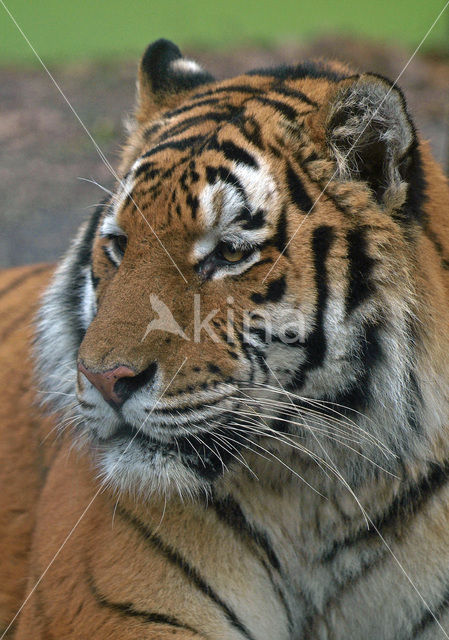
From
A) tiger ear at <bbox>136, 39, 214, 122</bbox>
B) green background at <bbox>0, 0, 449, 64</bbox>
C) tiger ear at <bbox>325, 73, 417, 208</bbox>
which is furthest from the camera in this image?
green background at <bbox>0, 0, 449, 64</bbox>

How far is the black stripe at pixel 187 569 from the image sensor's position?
1.90m

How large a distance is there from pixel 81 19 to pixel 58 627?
5420mm

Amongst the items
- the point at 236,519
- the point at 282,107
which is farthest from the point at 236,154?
the point at 236,519

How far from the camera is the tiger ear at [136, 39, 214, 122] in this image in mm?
2223

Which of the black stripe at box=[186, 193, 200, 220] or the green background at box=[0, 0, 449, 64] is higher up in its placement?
the green background at box=[0, 0, 449, 64]

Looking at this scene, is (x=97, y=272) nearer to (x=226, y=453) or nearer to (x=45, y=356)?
(x=45, y=356)

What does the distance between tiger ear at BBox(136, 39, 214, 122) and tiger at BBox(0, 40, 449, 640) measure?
88mm

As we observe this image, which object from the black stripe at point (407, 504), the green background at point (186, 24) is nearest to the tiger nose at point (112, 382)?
the black stripe at point (407, 504)

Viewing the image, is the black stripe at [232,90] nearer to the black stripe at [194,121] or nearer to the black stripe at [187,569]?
the black stripe at [194,121]

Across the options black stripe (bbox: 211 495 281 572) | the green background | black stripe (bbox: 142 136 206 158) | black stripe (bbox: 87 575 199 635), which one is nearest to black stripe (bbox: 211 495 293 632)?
black stripe (bbox: 211 495 281 572)

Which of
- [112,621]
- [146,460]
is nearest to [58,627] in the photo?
[112,621]

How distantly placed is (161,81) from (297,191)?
68 centimetres

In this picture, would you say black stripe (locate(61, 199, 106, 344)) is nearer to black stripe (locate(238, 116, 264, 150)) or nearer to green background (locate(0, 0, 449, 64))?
black stripe (locate(238, 116, 264, 150))

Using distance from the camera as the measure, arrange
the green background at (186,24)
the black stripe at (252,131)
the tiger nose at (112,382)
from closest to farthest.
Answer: the tiger nose at (112,382) → the black stripe at (252,131) → the green background at (186,24)
